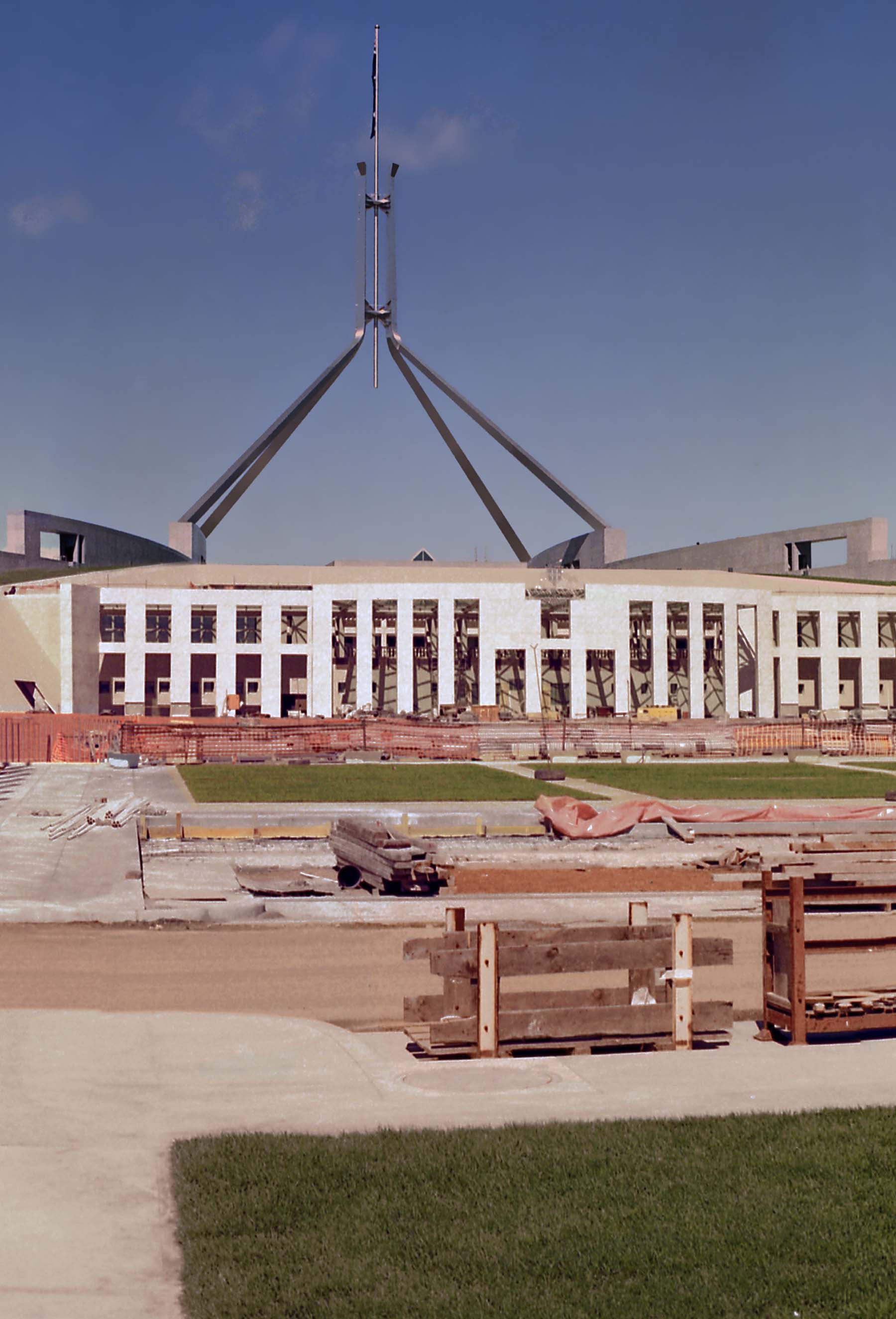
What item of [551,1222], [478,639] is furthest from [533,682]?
[551,1222]

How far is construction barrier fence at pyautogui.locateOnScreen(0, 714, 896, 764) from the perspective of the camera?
4534cm

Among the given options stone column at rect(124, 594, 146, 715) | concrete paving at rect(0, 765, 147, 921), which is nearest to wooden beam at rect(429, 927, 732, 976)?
concrete paving at rect(0, 765, 147, 921)

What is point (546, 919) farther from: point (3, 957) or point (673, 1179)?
point (673, 1179)

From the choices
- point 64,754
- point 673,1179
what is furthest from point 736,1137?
point 64,754

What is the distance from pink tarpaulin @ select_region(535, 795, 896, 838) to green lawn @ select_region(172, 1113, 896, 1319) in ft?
58.7

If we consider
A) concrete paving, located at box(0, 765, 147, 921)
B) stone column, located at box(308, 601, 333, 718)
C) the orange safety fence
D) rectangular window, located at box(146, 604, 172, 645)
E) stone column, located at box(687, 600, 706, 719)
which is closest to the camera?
concrete paving, located at box(0, 765, 147, 921)

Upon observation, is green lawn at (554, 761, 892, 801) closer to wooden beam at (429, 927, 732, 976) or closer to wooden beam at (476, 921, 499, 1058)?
wooden beam at (429, 927, 732, 976)

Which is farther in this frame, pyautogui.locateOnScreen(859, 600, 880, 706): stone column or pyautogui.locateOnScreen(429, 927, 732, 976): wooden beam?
pyautogui.locateOnScreen(859, 600, 880, 706): stone column

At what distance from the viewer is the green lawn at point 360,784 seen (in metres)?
31.9

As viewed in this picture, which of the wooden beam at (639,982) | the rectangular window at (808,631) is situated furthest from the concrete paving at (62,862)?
the rectangular window at (808,631)

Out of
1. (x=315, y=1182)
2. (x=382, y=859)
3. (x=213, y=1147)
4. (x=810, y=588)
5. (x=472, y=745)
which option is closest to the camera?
(x=315, y=1182)

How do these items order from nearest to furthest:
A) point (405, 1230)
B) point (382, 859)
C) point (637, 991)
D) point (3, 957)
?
1. point (405, 1230)
2. point (637, 991)
3. point (3, 957)
4. point (382, 859)

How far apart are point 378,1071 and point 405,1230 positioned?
2.92m

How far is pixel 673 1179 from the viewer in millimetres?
6629
